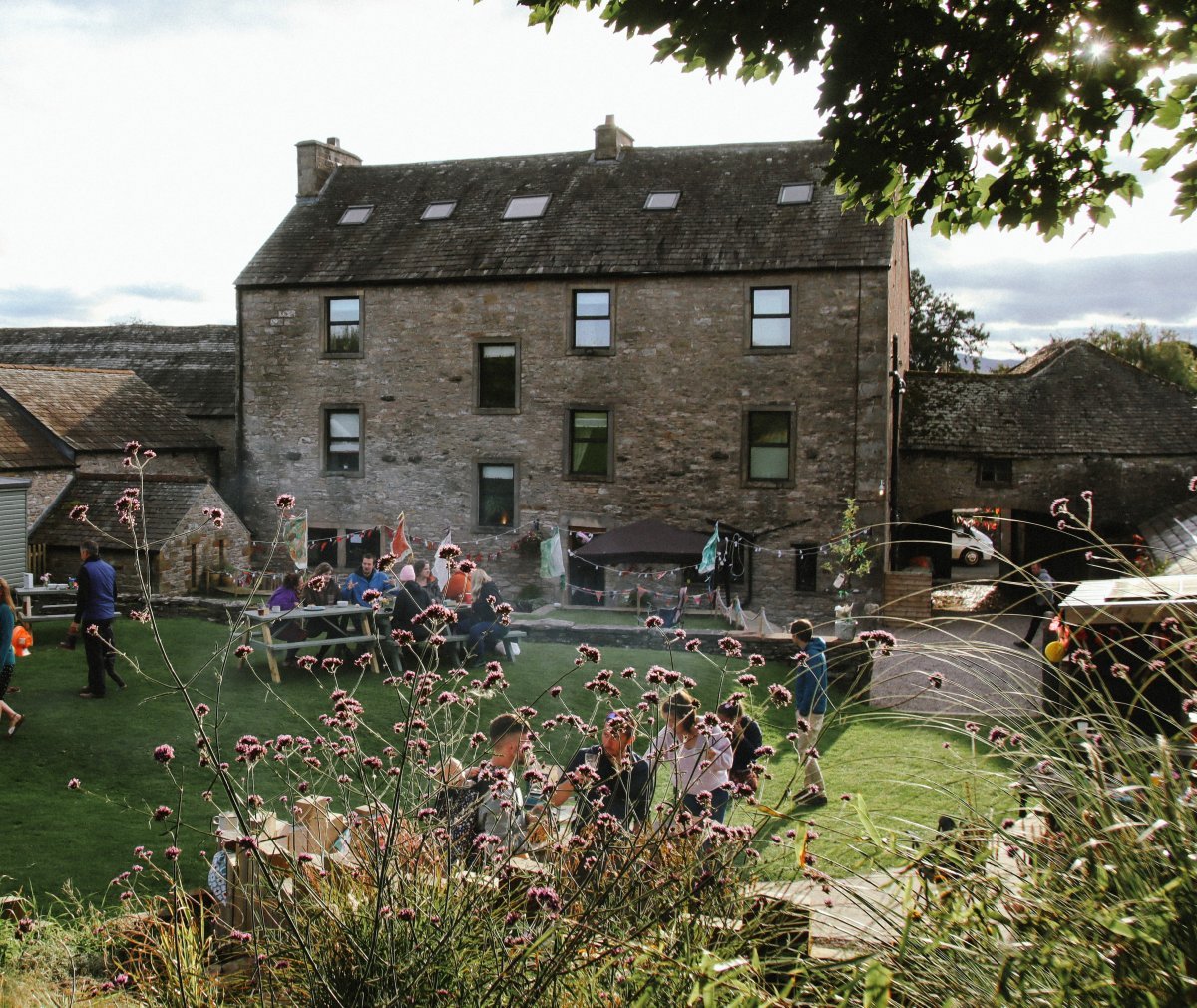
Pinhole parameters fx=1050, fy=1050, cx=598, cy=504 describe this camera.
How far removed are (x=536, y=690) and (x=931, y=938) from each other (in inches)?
373

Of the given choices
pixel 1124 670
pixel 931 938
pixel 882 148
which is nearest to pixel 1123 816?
pixel 931 938

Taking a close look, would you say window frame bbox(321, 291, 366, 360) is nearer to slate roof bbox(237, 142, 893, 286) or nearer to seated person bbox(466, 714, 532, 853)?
slate roof bbox(237, 142, 893, 286)

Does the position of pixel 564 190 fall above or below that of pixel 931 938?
above

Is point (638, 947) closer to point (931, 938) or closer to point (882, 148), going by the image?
point (931, 938)

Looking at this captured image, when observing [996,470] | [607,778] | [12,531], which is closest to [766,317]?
[996,470]

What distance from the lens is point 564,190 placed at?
23359 mm

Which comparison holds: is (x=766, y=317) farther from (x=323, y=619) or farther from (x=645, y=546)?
(x=323, y=619)

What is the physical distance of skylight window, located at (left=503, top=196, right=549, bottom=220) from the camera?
75.8 feet

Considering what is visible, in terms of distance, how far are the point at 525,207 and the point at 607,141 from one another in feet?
8.45

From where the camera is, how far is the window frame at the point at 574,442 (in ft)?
71.7

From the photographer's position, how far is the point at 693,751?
16.5ft

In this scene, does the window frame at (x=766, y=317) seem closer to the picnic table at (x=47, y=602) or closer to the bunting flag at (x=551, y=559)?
the bunting flag at (x=551, y=559)

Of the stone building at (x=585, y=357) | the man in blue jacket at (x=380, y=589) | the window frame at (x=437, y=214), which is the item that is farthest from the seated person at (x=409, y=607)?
the window frame at (x=437, y=214)

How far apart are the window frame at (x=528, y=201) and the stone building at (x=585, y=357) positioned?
0.06 meters
